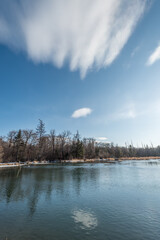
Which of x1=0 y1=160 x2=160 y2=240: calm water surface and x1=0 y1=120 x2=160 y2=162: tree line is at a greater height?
x1=0 y1=120 x2=160 y2=162: tree line

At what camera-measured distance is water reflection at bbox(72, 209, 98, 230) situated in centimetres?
775

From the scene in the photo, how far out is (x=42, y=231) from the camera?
7.18m

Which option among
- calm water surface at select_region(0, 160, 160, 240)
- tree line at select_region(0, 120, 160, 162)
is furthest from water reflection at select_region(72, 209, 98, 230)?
tree line at select_region(0, 120, 160, 162)

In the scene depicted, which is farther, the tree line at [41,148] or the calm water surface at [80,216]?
the tree line at [41,148]

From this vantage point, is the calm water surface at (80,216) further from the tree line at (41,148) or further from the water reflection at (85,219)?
the tree line at (41,148)

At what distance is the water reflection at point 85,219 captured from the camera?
775cm

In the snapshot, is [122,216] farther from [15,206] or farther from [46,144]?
[46,144]

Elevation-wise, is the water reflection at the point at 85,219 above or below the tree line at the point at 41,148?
below

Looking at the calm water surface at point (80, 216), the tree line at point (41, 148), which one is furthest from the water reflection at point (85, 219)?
the tree line at point (41, 148)

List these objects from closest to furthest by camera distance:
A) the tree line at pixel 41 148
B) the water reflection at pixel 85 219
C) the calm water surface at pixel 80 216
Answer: the calm water surface at pixel 80 216
the water reflection at pixel 85 219
the tree line at pixel 41 148

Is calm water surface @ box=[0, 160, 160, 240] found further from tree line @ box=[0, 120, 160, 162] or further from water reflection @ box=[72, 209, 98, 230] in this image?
tree line @ box=[0, 120, 160, 162]

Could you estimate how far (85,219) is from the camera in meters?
8.54

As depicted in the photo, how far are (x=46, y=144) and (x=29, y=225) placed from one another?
222 ft

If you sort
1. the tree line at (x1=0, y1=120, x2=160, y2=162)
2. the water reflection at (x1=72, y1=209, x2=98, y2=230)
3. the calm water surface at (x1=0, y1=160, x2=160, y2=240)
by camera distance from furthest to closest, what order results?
the tree line at (x1=0, y1=120, x2=160, y2=162) < the water reflection at (x1=72, y1=209, x2=98, y2=230) < the calm water surface at (x1=0, y1=160, x2=160, y2=240)
